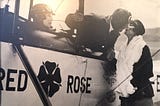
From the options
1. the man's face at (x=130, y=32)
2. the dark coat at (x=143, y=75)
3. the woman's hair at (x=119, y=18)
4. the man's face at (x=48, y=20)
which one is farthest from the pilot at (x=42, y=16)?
the dark coat at (x=143, y=75)

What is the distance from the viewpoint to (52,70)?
5.48 ft

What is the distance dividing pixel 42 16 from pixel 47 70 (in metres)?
0.28

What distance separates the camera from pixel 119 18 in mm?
2029

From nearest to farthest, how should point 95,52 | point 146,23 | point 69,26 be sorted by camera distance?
1. point 69,26
2. point 95,52
3. point 146,23

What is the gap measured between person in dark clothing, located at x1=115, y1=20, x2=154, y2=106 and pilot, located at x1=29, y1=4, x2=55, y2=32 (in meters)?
0.53

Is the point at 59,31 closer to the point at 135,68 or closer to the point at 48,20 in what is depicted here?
the point at 48,20

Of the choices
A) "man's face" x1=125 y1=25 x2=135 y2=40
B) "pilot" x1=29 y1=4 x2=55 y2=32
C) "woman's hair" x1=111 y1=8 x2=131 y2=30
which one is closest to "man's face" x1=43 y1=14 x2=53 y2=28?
"pilot" x1=29 y1=4 x2=55 y2=32

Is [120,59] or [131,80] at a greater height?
[120,59]

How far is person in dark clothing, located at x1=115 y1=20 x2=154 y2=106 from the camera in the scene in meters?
2.03

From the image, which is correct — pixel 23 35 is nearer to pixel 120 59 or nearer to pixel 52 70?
pixel 52 70

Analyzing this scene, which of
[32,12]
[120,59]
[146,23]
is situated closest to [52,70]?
[32,12]

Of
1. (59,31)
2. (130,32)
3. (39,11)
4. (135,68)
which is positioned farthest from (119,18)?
(39,11)

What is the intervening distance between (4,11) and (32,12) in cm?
16

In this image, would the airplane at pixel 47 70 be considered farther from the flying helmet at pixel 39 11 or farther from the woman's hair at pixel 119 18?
the woman's hair at pixel 119 18
